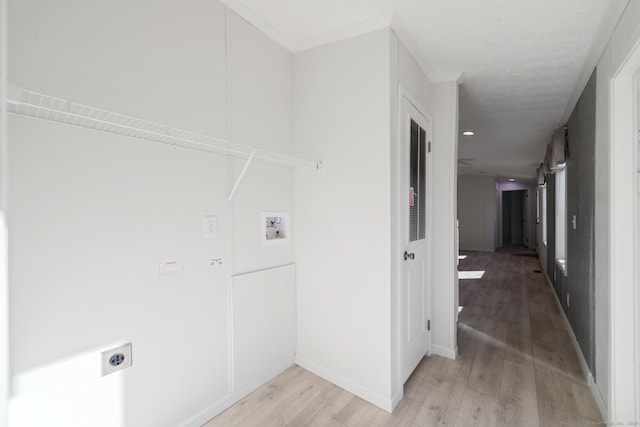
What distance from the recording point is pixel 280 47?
2.40 meters

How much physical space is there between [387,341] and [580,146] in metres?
2.48

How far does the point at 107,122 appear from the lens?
4.07 ft

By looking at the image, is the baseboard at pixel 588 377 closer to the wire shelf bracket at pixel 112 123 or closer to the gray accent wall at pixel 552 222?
the gray accent wall at pixel 552 222

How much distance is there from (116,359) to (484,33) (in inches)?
113

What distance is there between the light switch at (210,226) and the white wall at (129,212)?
0.03 metres

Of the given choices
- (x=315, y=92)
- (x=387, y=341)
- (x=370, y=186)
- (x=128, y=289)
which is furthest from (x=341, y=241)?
(x=128, y=289)

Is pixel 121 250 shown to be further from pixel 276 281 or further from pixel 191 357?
pixel 276 281

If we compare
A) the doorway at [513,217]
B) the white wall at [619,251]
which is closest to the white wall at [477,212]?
the doorway at [513,217]

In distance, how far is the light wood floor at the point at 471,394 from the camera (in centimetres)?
196

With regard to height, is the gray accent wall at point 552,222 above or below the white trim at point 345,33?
below

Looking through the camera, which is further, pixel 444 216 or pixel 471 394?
pixel 444 216

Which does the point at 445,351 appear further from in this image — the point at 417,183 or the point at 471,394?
the point at 417,183

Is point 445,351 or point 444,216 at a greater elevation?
point 444,216

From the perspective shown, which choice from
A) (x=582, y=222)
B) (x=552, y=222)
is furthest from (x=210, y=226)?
(x=552, y=222)
